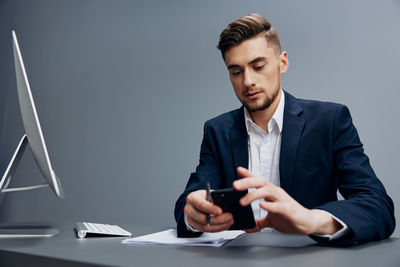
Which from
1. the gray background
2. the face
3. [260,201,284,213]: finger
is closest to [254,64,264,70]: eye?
the face

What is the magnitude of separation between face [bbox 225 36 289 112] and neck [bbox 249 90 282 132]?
0.28ft

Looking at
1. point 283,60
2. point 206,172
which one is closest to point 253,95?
point 283,60

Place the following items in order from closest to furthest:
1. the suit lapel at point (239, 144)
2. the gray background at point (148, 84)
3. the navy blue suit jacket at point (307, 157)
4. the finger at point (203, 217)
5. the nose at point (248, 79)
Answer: the finger at point (203, 217), the navy blue suit jacket at point (307, 157), the nose at point (248, 79), the suit lapel at point (239, 144), the gray background at point (148, 84)

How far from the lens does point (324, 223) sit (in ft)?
3.22

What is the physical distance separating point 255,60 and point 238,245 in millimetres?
788

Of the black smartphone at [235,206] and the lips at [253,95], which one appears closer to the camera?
the black smartphone at [235,206]

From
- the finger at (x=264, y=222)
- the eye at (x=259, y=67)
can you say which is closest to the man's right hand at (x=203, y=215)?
the finger at (x=264, y=222)

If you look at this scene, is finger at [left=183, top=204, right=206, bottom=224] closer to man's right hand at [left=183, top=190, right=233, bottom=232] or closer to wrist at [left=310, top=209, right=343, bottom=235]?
man's right hand at [left=183, top=190, right=233, bottom=232]

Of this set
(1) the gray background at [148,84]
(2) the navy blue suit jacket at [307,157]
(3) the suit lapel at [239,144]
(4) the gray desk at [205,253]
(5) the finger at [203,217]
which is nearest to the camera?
Answer: (4) the gray desk at [205,253]

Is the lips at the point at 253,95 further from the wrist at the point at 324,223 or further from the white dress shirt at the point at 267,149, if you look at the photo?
the wrist at the point at 324,223

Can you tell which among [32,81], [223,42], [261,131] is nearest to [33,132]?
[223,42]

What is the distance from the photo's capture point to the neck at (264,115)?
1702 millimetres

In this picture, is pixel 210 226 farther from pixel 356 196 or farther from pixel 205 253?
pixel 356 196

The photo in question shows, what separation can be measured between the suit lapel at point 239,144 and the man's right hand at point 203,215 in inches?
21.0
